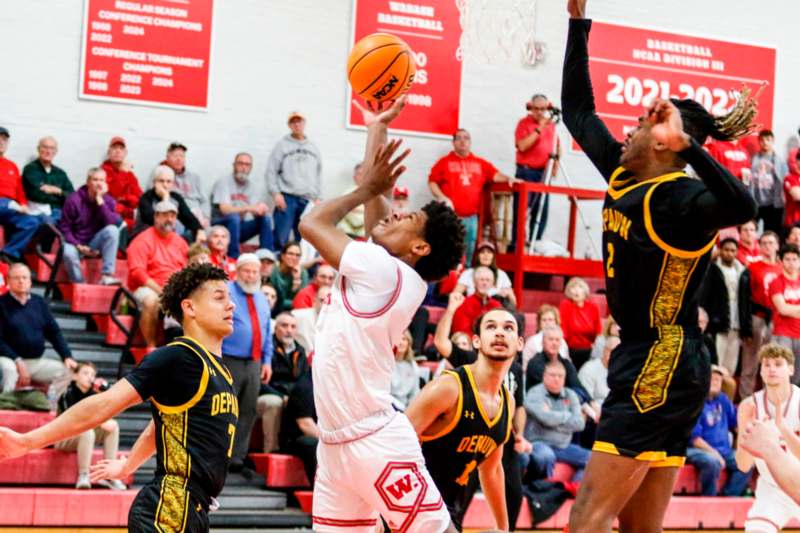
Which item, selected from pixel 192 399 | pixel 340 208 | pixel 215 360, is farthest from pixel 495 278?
pixel 340 208

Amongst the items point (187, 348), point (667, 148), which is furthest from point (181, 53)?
point (667, 148)

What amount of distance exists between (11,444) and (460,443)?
250 centimetres

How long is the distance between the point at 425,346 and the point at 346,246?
8039mm

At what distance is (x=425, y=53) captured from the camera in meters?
16.0

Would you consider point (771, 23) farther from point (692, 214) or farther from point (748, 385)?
point (692, 214)

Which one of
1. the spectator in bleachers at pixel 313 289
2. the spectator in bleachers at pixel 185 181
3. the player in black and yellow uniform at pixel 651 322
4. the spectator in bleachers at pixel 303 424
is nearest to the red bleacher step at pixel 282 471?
the spectator in bleachers at pixel 303 424

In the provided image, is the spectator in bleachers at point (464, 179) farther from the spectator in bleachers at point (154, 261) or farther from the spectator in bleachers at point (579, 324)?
the spectator in bleachers at point (154, 261)

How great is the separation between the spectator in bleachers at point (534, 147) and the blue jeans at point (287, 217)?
305 cm

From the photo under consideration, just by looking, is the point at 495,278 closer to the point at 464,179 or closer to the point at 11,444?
the point at 464,179

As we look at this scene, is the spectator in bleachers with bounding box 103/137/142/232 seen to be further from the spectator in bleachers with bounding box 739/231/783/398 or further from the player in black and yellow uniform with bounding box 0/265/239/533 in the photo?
the player in black and yellow uniform with bounding box 0/265/239/533

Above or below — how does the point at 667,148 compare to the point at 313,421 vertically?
above

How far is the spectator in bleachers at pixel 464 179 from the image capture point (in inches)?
587

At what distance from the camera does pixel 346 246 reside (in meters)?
4.55

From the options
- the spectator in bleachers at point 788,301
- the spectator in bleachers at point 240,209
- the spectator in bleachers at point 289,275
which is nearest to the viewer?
the spectator in bleachers at point 289,275
